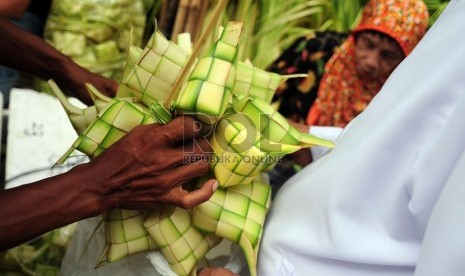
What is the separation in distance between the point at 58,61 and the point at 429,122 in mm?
857

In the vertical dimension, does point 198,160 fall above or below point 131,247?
above

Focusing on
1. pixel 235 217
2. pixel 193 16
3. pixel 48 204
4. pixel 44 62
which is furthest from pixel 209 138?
pixel 193 16

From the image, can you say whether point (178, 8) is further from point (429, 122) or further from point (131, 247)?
point (429, 122)

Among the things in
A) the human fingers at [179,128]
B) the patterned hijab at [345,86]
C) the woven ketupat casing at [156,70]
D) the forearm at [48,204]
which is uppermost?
the woven ketupat casing at [156,70]

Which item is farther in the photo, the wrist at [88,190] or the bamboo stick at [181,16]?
the bamboo stick at [181,16]

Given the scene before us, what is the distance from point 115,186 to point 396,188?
17.0 inches

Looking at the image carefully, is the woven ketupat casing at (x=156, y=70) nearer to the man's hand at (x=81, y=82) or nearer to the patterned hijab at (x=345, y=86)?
the man's hand at (x=81, y=82)

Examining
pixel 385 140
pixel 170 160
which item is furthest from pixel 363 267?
pixel 170 160

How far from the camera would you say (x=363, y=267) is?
841 mm

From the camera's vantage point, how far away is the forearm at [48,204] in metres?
0.81

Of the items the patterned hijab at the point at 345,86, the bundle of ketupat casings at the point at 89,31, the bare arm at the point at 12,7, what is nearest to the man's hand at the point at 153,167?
the bare arm at the point at 12,7

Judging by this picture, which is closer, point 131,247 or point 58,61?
point 131,247

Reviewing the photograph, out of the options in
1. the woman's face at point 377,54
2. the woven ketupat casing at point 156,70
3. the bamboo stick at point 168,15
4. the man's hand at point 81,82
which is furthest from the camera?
the bamboo stick at point 168,15

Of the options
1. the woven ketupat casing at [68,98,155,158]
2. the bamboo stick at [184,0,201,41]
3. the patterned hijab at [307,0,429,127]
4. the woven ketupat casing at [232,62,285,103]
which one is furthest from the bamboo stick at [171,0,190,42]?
the woven ketupat casing at [68,98,155,158]
